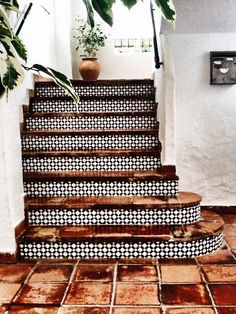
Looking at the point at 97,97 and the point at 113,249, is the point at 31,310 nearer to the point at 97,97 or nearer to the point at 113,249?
the point at 113,249

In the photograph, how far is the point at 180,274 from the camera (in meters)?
2.59

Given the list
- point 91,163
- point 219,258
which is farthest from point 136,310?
point 91,163

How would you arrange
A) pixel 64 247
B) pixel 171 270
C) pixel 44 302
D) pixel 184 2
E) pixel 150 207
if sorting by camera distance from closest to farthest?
pixel 44 302 < pixel 171 270 < pixel 64 247 < pixel 150 207 < pixel 184 2

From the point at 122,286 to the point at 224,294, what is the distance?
64 centimetres

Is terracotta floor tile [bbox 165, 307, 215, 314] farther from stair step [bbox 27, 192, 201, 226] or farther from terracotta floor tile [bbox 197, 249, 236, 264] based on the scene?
stair step [bbox 27, 192, 201, 226]

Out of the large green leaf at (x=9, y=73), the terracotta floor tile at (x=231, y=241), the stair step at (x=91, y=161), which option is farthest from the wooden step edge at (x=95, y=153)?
the large green leaf at (x=9, y=73)

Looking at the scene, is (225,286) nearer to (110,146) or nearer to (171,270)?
(171,270)

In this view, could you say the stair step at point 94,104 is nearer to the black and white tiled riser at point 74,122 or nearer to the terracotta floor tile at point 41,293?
the black and white tiled riser at point 74,122

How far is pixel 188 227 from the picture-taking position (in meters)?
3.07

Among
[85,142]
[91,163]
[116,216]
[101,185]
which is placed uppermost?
[85,142]

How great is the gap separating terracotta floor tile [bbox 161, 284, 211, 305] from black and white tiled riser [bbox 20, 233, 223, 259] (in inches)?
18.1

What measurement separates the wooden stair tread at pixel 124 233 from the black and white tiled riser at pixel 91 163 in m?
Result: 0.71

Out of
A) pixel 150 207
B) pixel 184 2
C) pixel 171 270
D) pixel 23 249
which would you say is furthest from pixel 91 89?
pixel 171 270

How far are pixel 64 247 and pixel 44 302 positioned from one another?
2.23 ft
